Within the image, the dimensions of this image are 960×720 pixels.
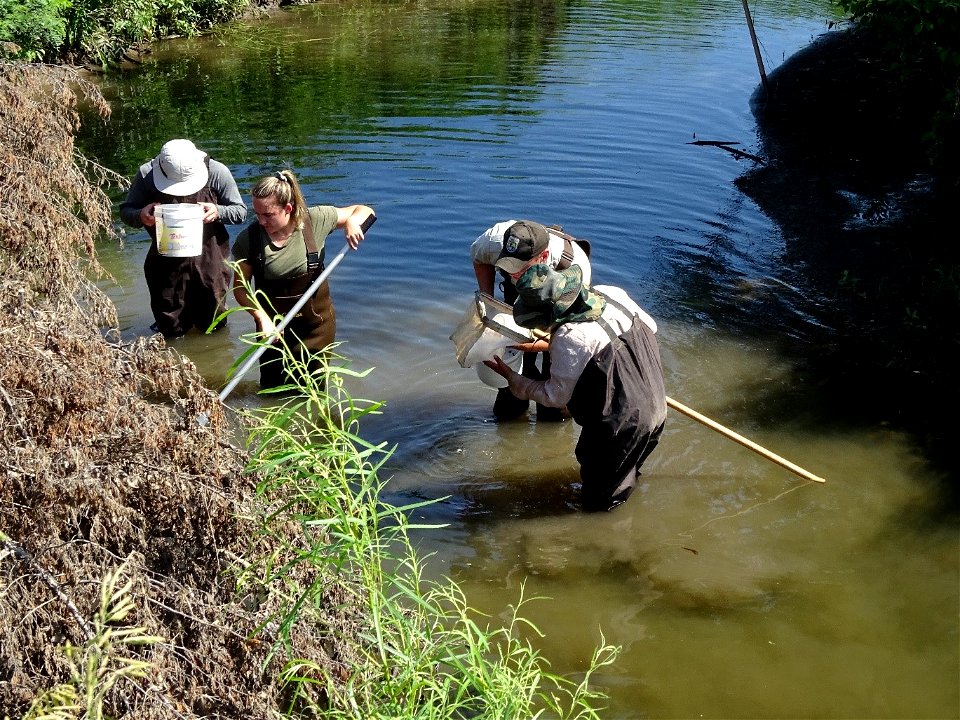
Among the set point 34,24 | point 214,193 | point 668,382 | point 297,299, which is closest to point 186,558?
point 297,299

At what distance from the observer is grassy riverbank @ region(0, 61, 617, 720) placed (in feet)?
10.2

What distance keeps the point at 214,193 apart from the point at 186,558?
4310 mm

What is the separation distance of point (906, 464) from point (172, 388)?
484 cm

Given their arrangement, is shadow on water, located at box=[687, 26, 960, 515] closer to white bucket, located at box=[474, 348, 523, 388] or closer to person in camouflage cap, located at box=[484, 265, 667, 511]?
person in camouflage cap, located at box=[484, 265, 667, 511]

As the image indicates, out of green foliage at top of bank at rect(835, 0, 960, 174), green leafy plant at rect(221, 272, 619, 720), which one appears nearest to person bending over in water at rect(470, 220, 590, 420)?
green leafy plant at rect(221, 272, 619, 720)

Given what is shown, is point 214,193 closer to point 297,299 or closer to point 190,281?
point 190,281

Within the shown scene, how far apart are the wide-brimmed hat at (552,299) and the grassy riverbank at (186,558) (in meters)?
1.79

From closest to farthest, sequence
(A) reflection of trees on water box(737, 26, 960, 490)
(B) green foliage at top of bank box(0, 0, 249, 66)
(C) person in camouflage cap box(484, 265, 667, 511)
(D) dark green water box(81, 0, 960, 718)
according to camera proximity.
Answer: (D) dark green water box(81, 0, 960, 718) → (C) person in camouflage cap box(484, 265, 667, 511) → (A) reflection of trees on water box(737, 26, 960, 490) → (B) green foliage at top of bank box(0, 0, 249, 66)

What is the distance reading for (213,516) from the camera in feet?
11.5

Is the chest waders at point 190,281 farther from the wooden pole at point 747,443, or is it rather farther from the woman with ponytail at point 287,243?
the wooden pole at point 747,443

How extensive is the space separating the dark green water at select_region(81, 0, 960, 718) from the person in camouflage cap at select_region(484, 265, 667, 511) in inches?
22.4

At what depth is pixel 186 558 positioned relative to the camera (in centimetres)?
350

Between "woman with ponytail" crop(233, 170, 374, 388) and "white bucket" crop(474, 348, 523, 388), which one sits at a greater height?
"woman with ponytail" crop(233, 170, 374, 388)

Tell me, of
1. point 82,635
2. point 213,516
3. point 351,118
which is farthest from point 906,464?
point 351,118
